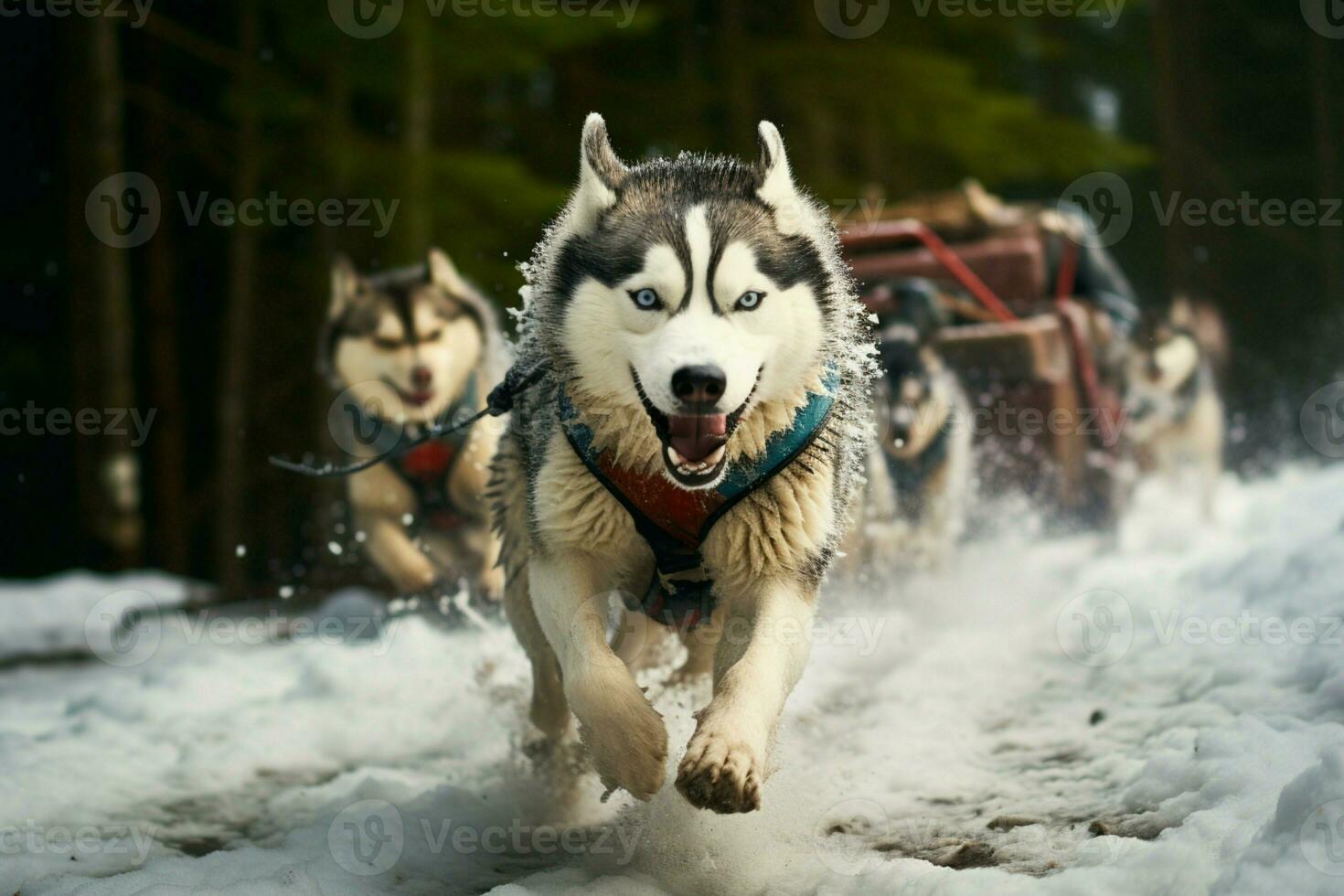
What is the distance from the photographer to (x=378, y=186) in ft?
39.7

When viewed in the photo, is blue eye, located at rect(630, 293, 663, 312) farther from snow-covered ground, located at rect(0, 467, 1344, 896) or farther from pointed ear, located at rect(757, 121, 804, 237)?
snow-covered ground, located at rect(0, 467, 1344, 896)

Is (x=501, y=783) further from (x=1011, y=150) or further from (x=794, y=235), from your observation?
(x=1011, y=150)

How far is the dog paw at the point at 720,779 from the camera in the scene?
3018 millimetres

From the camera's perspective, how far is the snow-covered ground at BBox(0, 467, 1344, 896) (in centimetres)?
342

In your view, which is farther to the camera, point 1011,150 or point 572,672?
point 1011,150

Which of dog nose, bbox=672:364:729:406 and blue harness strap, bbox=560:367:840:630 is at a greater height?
dog nose, bbox=672:364:729:406

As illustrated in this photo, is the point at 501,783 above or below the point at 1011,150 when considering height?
below

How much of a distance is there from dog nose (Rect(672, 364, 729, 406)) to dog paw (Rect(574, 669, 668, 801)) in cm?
74

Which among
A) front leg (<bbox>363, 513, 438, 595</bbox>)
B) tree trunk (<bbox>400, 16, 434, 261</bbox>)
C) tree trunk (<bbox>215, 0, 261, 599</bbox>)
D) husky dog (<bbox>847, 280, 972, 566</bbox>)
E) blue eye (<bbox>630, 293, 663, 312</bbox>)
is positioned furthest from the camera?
tree trunk (<bbox>215, 0, 261, 599</bbox>)

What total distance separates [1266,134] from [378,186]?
17493 mm

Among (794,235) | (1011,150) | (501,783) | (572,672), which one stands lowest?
(501,783)

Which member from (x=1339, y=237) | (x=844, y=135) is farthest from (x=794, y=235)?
(x=1339, y=237)

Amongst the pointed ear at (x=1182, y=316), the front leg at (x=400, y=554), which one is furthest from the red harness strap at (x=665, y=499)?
the pointed ear at (x=1182, y=316)

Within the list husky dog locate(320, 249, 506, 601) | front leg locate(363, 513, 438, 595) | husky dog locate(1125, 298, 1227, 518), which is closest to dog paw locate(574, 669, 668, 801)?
husky dog locate(320, 249, 506, 601)
